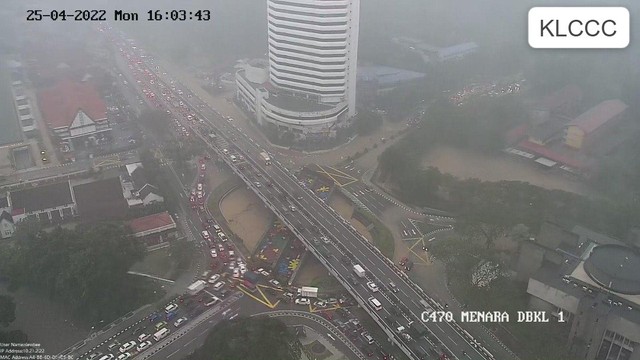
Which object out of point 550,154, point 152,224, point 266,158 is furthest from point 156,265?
point 550,154

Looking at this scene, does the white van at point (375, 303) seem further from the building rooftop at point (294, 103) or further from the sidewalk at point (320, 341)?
the building rooftop at point (294, 103)

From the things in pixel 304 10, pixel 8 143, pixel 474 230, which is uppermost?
pixel 304 10

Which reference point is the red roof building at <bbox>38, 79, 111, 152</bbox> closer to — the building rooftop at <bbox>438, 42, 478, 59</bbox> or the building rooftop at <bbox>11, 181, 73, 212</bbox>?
the building rooftop at <bbox>11, 181, 73, 212</bbox>

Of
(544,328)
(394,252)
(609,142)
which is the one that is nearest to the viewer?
(544,328)

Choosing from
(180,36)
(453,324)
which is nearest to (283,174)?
(453,324)

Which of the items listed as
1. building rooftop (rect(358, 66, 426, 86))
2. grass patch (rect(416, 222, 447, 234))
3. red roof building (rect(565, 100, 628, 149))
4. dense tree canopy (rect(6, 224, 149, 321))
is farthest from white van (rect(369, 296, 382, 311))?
building rooftop (rect(358, 66, 426, 86))

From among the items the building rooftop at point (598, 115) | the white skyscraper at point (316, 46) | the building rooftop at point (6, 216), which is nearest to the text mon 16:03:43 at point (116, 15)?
the white skyscraper at point (316, 46)

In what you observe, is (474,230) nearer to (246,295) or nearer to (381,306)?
(381,306)
